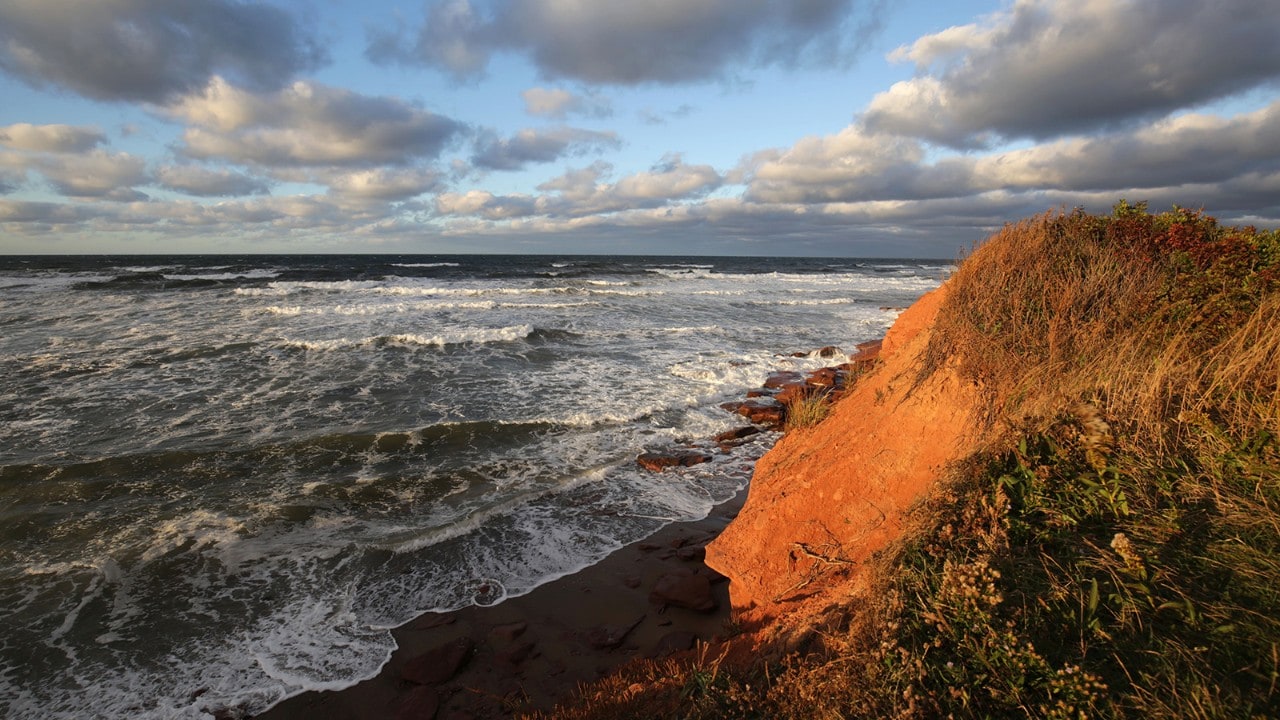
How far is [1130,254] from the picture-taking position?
5.58 metres

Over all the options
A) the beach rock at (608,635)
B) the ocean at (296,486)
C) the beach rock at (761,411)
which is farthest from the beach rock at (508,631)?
the beach rock at (761,411)

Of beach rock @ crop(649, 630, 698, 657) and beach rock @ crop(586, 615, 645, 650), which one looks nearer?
beach rock @ crop(649, 630, 698, 657)

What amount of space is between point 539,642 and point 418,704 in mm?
1167

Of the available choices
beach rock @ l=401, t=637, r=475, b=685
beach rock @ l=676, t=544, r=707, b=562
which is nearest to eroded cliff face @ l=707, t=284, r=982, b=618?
beach rock @ l=676, t=544, r=707, b=562

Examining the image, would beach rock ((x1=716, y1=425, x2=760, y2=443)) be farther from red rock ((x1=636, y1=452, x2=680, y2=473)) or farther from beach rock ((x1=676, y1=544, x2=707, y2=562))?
beach rock ((x1=676, y1=544, x2=707, y2=562))

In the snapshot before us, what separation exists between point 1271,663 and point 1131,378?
224 centimetres

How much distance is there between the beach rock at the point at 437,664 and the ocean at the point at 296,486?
1.42ft

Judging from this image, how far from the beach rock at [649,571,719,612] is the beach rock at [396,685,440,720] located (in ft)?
7.52

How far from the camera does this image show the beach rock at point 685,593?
576 centimetres

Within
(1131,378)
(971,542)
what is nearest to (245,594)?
(971,542)

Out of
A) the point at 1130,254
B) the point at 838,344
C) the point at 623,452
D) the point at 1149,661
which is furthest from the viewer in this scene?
the point at 838,344

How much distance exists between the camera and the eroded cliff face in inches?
186

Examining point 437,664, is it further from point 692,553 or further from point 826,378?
point 826,378

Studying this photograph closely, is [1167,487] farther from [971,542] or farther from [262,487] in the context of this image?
[262,487]
